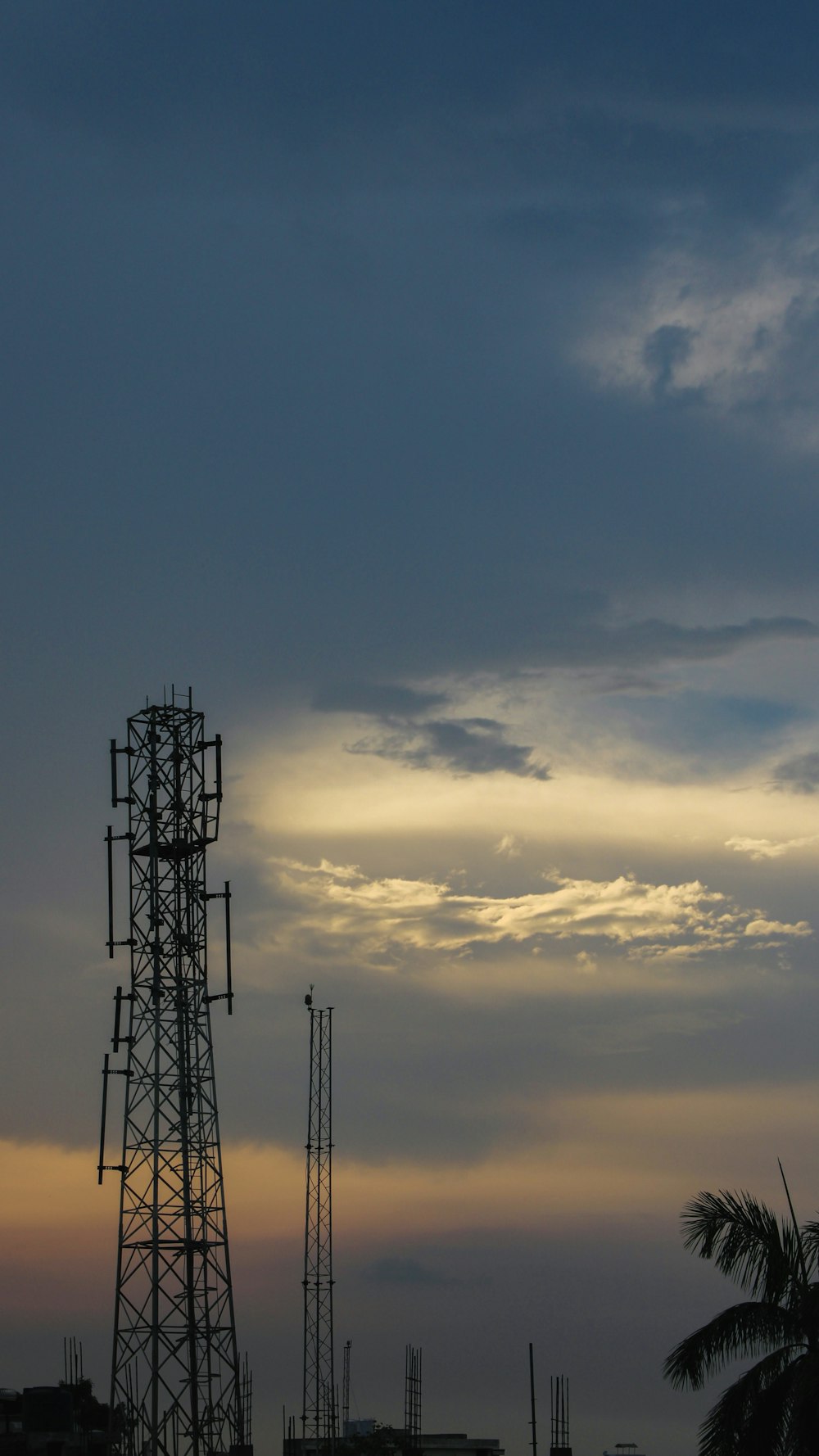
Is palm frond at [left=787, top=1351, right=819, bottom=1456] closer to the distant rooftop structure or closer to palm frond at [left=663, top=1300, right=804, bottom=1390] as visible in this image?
palm frond at [left=663, top=1300, right=804, bottom=1390]

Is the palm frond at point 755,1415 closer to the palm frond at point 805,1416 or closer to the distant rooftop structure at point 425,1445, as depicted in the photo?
the palm frond at point 805,1416

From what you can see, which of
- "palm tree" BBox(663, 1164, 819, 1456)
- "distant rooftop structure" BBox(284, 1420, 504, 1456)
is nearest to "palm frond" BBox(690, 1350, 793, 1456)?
"palm tree" BBox(663, 1164, 819, 1456)

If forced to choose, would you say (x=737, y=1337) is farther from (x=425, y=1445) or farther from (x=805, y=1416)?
(x=425, y=1445)

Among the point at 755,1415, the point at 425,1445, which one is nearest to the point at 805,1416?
the point at 755,1415

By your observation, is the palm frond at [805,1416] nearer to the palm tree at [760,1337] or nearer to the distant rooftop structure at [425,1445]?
the palm tree at [760,1337]

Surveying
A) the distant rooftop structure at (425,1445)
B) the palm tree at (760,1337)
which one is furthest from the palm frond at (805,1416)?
the distant rooftop structure at (425,1445)

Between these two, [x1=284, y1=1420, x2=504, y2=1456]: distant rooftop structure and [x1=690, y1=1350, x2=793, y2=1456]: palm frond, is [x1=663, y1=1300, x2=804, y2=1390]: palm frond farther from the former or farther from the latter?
[x1=284, y1=1420, x2=504, y2=1456]: distant rooftop structure

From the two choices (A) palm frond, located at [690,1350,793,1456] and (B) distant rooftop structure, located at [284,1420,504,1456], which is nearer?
(A) palm frond, located at [690,1350,793,1456]

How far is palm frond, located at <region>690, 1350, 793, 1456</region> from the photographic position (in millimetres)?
30125

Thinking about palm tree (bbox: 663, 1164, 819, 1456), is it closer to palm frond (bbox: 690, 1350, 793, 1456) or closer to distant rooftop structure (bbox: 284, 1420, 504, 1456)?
palm frond (bbox: 690, 1350, 793, 1456)

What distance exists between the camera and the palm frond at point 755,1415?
30.1m

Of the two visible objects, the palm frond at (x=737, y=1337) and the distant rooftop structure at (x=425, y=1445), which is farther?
the distant rooftop structure at (x=425, y=1445)

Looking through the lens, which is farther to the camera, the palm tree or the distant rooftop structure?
the distant rooftop structure

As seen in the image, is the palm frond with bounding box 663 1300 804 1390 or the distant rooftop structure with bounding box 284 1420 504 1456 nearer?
the palm frond with bounding box 663 1300 804 1390
